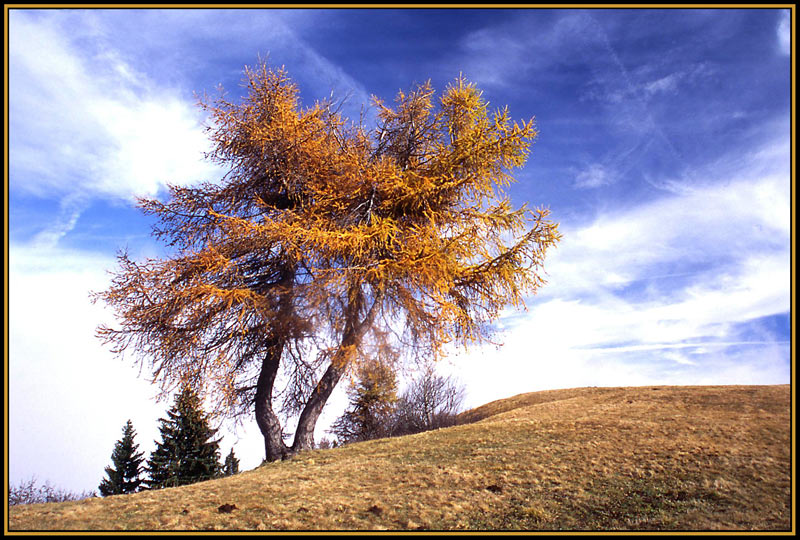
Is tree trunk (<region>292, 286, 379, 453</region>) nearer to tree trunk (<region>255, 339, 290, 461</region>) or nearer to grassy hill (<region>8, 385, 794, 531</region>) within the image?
tree trunk (<region>255, 339, 290, 461</region>)

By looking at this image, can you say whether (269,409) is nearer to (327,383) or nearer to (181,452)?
(327,383)

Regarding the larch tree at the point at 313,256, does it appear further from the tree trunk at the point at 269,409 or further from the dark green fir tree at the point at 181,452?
the dark green fir tree at the point at 181,452

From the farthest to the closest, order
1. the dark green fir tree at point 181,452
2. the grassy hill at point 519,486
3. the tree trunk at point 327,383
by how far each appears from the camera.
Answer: the dark green fir tree at point 181,452
the tree trunk at point 327,383
the grassy hill at point 519,486

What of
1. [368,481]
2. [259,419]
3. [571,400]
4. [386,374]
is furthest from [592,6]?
[571,400]

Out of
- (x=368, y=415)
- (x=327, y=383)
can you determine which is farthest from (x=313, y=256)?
(x=368, y=415)

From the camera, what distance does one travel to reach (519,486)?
22.4 ft

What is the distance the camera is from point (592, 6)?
598 centimetres

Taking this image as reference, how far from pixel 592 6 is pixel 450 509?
635 cm

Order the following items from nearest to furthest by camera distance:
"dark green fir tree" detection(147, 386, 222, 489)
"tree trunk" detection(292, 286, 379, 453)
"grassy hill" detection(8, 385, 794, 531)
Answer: "grassy hill" detection(8, 385, 794, 531)
"tree trunk" detection(292, 286, 379, 453)
"dark green fir tree" detection(147, 386, 222, 489)

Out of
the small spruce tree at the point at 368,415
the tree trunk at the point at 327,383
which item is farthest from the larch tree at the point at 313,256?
the small spruce tree at the point at 368,415

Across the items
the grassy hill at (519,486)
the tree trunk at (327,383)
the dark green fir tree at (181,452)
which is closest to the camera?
the grassy hill at (519,486)

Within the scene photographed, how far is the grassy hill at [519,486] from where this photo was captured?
5.67 metres

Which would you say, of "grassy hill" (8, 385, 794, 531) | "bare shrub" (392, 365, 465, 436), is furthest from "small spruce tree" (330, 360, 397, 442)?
"grassy hill" (8, 385, 794, 531)

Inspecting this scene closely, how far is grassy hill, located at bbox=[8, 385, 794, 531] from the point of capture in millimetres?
5672
